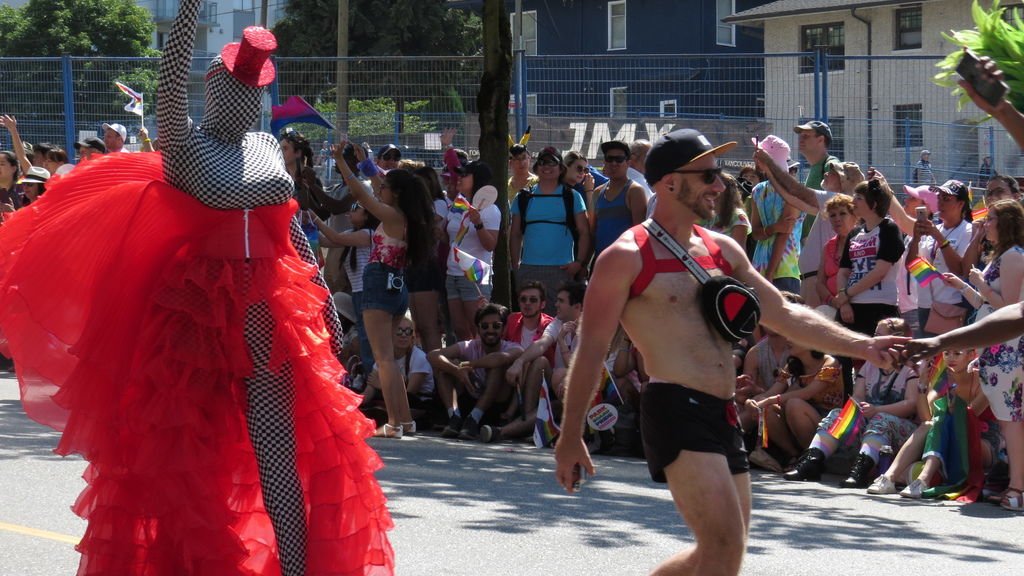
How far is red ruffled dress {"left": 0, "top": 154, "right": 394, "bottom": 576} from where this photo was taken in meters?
5.11

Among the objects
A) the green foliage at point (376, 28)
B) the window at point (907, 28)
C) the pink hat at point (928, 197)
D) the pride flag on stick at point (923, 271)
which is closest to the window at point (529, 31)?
the green foliage at point (376, 28)

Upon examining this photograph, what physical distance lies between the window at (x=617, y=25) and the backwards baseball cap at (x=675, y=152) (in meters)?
48.8

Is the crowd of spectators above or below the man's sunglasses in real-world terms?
below

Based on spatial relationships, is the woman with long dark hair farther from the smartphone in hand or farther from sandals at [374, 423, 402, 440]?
the smartphone in hand

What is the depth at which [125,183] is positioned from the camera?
17.5 feet

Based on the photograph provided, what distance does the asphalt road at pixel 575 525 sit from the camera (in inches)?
263

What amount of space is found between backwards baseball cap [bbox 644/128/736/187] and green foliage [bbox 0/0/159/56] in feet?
183

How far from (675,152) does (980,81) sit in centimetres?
110

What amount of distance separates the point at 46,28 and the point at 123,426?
189 ft

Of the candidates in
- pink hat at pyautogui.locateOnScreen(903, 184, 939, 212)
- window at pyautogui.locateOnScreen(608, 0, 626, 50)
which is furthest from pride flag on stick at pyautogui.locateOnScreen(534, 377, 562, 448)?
window at pyautogui.locateOnScreen(608, 0, 626, 50)

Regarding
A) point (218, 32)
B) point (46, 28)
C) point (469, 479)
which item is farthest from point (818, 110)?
point (218, 32)

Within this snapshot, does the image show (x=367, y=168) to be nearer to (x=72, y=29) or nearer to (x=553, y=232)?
(x=553, y=232)

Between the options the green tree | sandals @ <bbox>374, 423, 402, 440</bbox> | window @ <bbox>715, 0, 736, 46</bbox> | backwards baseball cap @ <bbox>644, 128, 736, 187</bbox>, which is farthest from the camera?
window @ <bbox>715, 0, 736, 46</bbox>

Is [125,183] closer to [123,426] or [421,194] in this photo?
[123,426]
